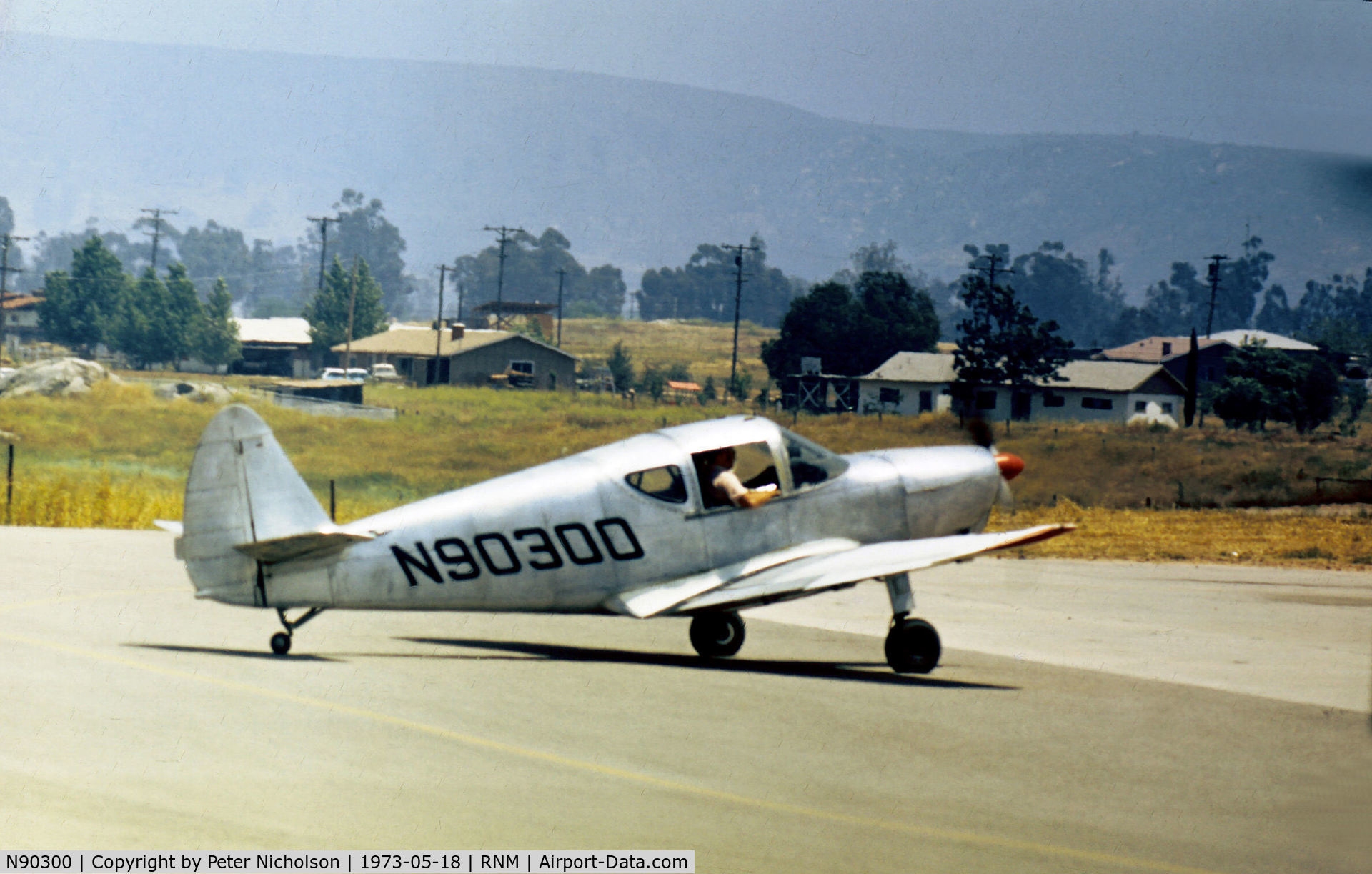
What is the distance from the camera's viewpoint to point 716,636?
43.8ft

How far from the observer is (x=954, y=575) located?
22.5 m

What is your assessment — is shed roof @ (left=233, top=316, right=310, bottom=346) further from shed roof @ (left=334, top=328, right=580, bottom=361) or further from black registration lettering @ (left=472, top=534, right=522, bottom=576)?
black registration lettering @ (left=472, top=534, right=522, bottom=576)

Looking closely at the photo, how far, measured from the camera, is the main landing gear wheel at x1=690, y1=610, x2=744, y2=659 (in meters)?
13.3

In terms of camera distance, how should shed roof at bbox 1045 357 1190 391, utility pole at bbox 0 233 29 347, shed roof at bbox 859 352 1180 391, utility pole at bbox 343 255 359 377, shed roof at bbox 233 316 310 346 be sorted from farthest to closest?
shed roof at bbox 233 316 310 346
utility pole at bbox 0 233 29 347
utility pole at bbox 343 255 359 377
shed roof at bbox 1045 357 1190 391
shed roof at bbox 859 352 1180 391

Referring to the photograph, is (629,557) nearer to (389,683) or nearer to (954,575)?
(389,683)

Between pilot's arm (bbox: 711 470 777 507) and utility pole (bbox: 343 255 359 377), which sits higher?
utility pole (bbox: 343 255 359 377)

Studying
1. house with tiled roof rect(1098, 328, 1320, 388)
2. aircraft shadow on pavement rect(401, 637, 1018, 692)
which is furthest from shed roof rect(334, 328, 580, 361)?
aircraft shadow on pavement rect(401, 637, 1018, 692)

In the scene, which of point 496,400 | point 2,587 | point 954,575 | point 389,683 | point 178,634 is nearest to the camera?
point 389,683

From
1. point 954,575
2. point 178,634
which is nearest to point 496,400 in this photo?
point 954,575

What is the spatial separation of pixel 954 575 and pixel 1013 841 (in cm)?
1575

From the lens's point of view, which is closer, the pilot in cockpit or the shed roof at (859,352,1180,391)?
the pilot in cockpit

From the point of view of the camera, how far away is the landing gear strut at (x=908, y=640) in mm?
12234

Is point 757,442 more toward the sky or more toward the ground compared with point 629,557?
more toward the sky

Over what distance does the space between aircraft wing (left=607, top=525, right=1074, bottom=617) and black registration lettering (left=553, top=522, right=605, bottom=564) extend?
1.47ft
